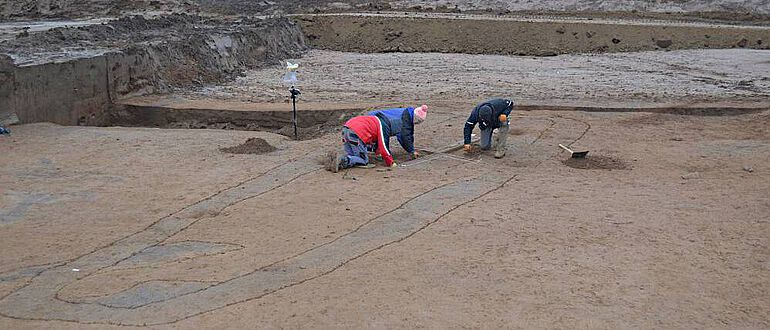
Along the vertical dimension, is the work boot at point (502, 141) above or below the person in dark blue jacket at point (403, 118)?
below

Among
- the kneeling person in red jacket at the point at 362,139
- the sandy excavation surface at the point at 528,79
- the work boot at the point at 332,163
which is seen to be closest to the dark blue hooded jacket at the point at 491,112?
the kneeling person in red jacket at the point at 362,139

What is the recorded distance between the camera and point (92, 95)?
13.9 metres

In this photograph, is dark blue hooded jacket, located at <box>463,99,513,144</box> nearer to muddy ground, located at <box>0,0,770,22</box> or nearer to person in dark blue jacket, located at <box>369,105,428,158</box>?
person in dark blue jacket, located at <box>369,105,428,158</box>

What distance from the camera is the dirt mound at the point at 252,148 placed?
10.8 meters

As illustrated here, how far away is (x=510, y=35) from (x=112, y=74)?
13.9m

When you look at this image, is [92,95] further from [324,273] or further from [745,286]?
[745,286]

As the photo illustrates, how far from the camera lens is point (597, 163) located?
10047 millimetres

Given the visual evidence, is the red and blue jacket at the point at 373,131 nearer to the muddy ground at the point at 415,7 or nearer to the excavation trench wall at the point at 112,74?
the excavation trench wall at the point at 112,74

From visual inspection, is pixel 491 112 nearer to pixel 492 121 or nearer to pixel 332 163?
pixel 492 121

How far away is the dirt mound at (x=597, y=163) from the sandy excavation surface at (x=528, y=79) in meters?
3.94

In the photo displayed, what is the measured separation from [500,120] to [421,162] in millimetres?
1180

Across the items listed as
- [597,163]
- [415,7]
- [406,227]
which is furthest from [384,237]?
[415,7]

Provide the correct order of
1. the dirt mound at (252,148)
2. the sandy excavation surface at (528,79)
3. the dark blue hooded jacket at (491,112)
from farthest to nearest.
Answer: the sandy excavation surface at (528,79)
the dirt mound at (252,148)
the dark blue hooded jacket at (491,112)

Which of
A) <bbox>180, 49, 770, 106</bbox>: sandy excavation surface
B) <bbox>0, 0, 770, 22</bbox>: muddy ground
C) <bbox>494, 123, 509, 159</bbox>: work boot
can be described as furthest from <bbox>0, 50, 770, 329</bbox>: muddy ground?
<bbox>0, 0, 770, 22</bbox>: muddy ground
